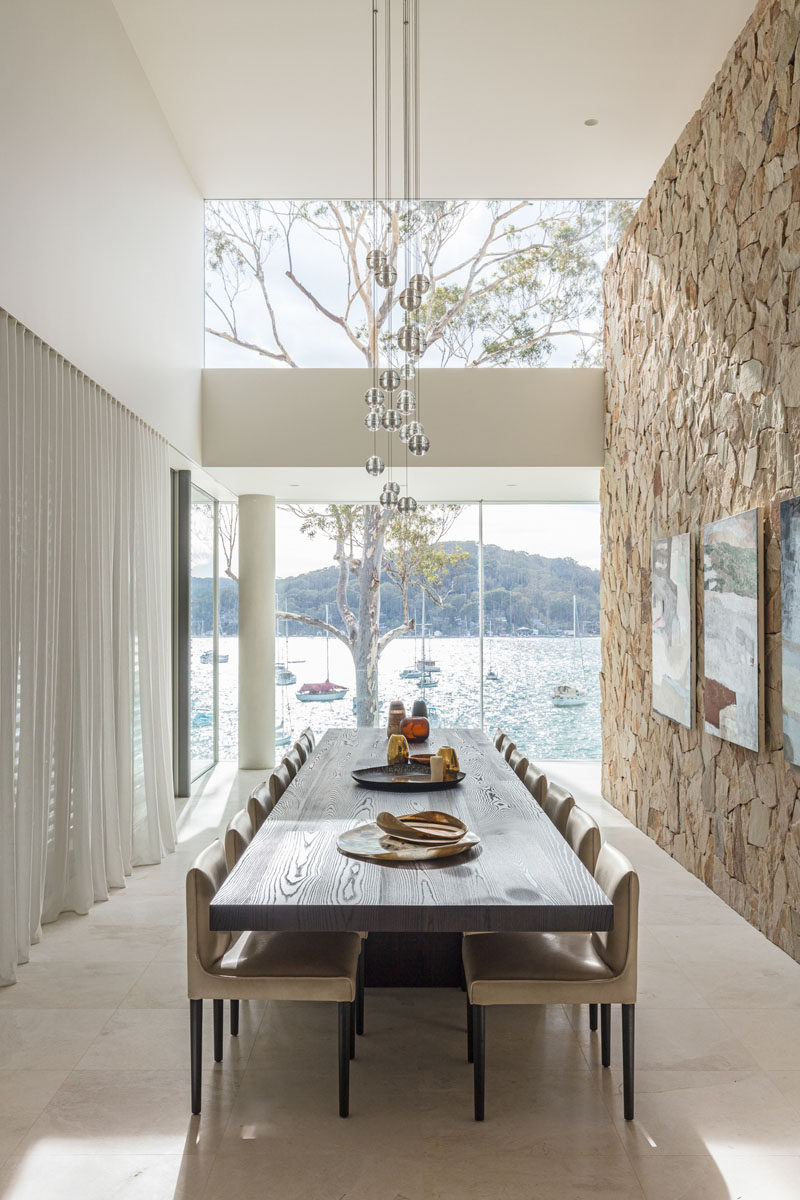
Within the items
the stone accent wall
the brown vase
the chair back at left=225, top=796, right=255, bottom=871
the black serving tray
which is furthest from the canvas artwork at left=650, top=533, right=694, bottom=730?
the chair back at left=225, top=796, right=255, bottom=871

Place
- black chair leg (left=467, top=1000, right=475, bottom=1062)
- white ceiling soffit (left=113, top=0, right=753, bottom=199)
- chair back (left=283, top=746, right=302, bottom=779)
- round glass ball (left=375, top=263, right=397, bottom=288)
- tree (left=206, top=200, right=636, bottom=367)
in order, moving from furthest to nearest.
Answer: tree (left=206, top=200, right=636, bottom=367), white ceiling soffit (left=113, top=0, right=753, bottom=199), chair back (left=283, top=746, right=302, bottom=779), round glass ball (left=375, top=263, right=397, bottom=288), black chair leg (left=467, top=1000, right=475, bottom=1062)

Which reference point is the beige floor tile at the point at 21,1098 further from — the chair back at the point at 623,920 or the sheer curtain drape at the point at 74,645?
the chair back at the point at 623,920

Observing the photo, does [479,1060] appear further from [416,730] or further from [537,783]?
[416,730]

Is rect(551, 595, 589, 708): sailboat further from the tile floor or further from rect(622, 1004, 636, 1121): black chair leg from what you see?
rect(622, 1004, 636, 1121): black chair leg

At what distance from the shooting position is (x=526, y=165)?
251 inches

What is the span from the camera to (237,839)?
2879 millimetres

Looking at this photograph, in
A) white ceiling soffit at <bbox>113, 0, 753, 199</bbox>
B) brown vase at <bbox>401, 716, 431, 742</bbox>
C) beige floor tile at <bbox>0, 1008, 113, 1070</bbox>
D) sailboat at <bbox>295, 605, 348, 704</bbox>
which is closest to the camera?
beige floor tile at <bbox>0, 1008, 113, 1070</bbox>

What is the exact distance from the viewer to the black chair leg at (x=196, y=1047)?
2.44 metres

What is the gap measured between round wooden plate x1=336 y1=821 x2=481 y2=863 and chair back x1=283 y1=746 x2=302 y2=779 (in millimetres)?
1242

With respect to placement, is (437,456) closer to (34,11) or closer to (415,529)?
(415,529)

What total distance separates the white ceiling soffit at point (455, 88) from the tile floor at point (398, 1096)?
4.77 metres

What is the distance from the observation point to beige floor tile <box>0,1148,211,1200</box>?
2.15 m

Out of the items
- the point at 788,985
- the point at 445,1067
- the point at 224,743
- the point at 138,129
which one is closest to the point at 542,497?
the point at 224,743

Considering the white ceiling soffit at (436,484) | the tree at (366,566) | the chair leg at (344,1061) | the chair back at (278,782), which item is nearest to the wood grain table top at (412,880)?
the chair back at (278,782)
